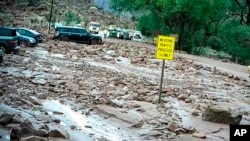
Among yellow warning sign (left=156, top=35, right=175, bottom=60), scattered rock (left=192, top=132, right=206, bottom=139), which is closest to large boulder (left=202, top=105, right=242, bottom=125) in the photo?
scattered rock (left=192, top=132, right=206, bottom=139)

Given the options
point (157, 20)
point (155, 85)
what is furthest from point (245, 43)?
point (155, 85)

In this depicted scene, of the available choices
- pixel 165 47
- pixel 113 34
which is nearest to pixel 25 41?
pixel 165 47

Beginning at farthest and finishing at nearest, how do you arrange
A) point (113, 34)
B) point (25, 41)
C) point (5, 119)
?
point (113, 34), point (25, 41), point (5, 119)

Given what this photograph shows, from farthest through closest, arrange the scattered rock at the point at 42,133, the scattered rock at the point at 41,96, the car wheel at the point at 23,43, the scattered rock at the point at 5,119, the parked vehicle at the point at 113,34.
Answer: the parked vehicle at the point at 113,34
the car wheel at the point at 23,43
the scattered rock at the point at 41,96
the scattered rock at the point at 5,119
the scattered rock at the point at 42,133

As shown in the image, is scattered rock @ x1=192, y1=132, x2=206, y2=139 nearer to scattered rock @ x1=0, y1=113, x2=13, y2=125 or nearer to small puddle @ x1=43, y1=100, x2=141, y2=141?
small puddle @ x1=43, y1=100, x2=141, y2=141

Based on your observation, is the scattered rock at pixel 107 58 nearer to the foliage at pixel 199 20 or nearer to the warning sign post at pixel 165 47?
the warning sign post at pixel 165 47

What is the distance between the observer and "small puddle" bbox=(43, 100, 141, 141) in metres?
11.6

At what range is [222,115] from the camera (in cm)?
1328

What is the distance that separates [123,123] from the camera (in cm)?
1310

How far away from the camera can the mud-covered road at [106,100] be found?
11750 mm

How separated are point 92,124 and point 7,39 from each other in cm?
1519

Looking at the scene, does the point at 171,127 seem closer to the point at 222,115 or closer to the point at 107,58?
the point at 222,115

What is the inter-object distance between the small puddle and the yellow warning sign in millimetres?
3351

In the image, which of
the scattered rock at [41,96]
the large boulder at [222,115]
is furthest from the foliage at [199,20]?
the large boulder at [222,115]
